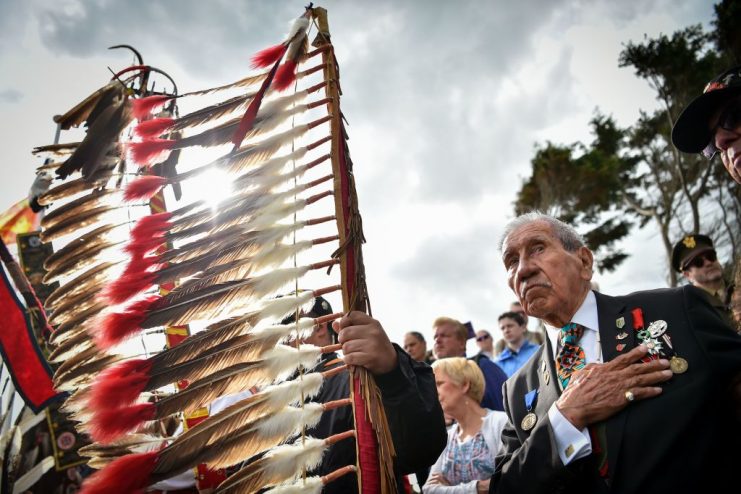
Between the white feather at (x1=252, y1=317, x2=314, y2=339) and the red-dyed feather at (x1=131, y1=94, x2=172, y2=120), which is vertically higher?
the red-dyed feather at (x1=131, y1=94, x2=172, y2=120)

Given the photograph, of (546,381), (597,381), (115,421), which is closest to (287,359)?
(115,421)

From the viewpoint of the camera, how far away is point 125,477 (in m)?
1.40

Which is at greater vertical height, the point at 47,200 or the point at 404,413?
the point at 47,200

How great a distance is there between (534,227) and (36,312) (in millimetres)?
4774

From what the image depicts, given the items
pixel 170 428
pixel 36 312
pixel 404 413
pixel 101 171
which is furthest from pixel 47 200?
pixel 36 312

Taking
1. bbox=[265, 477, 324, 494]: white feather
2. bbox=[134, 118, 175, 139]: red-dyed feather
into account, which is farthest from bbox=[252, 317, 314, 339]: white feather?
bbox=[134, 118, 175, 139]: red-dyed feather

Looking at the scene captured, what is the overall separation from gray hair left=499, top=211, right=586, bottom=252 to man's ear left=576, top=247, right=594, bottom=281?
31 millimetres

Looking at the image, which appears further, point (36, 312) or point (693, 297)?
point (36, 312)

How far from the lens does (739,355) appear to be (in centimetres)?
171

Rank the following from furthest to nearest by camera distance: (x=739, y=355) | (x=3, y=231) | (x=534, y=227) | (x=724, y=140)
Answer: (x=3, y=231) → (x=534, y=227) → (x=724, y=140) → (x=739, y=355)

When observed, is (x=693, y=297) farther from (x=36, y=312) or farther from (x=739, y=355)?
(x=36, y=312)

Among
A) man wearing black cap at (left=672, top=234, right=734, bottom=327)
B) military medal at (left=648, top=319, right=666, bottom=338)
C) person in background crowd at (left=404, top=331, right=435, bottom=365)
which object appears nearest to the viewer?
military medal at (left=648, top=319, right=666, bottom=338)

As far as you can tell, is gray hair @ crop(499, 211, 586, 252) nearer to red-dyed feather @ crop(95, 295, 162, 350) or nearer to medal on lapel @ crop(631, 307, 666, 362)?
medal on lapel @ crop(631, 307, 666, 362)

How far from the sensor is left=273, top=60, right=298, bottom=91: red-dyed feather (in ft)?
5.88
